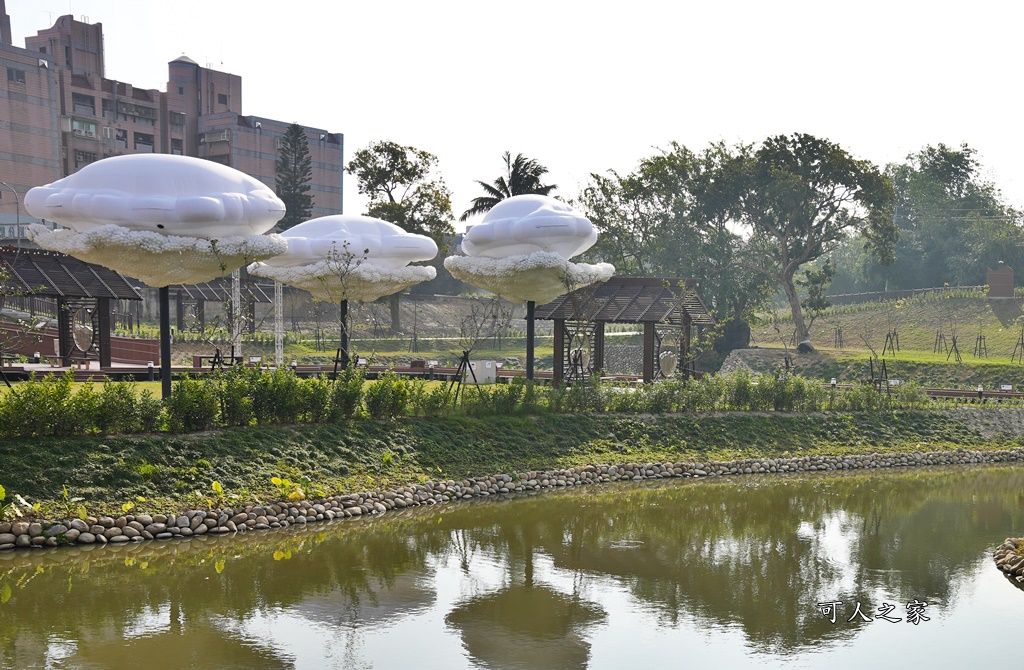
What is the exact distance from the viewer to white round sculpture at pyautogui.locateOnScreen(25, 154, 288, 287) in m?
17.1

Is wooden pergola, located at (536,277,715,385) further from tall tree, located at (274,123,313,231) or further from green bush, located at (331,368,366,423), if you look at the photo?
tall tree, located at (274,123,313,231)

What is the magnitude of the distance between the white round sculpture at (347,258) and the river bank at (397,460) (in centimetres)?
544

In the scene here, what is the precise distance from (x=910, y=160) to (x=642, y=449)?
198 ft

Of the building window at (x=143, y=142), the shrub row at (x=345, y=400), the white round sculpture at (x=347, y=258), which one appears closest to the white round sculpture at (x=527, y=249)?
the white round sculpture at (x=347, y=258)

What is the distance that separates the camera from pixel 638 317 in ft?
93.1

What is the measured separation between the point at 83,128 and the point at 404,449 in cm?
5373

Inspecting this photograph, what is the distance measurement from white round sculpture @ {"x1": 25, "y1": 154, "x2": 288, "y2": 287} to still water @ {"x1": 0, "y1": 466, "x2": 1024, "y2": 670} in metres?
6.21

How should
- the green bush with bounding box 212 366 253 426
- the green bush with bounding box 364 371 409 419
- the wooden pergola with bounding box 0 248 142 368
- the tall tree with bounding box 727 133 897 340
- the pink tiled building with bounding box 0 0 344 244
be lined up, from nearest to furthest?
the green bush with bounding box 212 366 253 426 → the green bush with bounding box 364 371 409 419 → the wooden pergola with bounding box 0 248 142 368 → the tall tree with bounding box 727 133 897 340 → the pink tiled building with bounding box 0 0 344 244

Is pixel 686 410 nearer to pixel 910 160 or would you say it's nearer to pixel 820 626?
pixel 820 626

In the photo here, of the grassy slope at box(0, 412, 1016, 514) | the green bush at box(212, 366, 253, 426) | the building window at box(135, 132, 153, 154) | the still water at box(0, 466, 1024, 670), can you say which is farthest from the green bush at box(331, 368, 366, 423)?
the building window at box(135, 132, 153, 154)

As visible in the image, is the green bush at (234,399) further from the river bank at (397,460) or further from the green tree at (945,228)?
the green tree at (945,228)

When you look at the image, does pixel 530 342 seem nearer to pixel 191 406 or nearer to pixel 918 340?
pixel 191 406

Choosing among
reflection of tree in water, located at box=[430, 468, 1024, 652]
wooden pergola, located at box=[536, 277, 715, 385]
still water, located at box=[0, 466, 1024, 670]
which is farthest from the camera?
wooden pergola, located at box=[536, 277, 715, 385]

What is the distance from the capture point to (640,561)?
13.8 m
